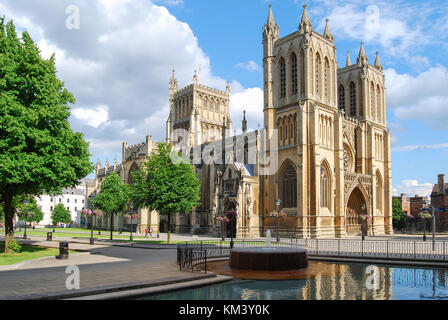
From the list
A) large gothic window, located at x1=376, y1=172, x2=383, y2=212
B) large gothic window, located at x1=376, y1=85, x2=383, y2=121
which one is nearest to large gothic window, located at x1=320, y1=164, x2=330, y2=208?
large gothic window, located at x1=376, y1=172, x2=383, y2=212

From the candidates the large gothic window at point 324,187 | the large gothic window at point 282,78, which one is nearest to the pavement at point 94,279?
the large gothic window at point 324,187

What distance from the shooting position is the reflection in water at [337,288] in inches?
522

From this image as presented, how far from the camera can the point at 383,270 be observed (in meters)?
19.6

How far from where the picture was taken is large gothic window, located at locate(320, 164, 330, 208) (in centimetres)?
5141

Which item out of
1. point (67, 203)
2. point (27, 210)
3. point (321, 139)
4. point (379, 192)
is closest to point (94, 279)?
point (321, 139)

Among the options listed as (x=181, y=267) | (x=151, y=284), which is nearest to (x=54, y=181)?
(x=181, y=267)

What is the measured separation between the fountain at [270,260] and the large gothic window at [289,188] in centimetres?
3254

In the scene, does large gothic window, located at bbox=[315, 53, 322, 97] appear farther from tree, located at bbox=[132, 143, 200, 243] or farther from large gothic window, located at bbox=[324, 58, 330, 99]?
tree, located at bbox=[132, 143, 200, 243]

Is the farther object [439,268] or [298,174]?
[298,174]

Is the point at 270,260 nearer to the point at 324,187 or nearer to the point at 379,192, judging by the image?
the point at 324,187

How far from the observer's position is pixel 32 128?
79.6 feet

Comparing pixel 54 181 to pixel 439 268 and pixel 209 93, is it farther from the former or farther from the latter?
pixel 209 93

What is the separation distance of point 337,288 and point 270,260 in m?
4.32
